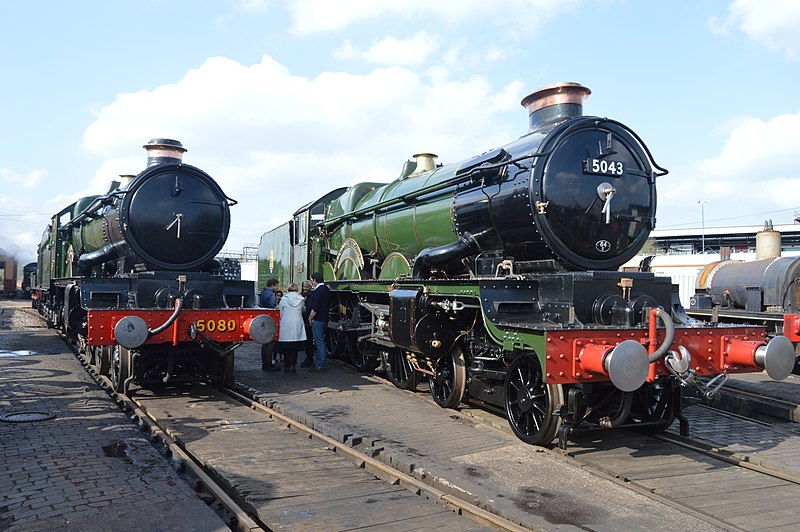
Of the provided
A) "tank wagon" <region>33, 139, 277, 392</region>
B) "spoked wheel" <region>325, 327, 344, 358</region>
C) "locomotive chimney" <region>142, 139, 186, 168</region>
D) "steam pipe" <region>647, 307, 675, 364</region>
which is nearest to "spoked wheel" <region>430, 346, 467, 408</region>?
"tank wagon" <region>33, 139, 277, 392</region>

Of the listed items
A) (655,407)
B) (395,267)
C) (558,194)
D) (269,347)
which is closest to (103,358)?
(269,347)

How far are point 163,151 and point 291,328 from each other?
316 centimetres

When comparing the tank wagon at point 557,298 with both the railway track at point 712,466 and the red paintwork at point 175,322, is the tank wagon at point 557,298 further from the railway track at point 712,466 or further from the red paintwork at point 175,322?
the red paintwork at point 175,322

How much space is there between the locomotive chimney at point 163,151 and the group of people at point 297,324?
8.37 ft

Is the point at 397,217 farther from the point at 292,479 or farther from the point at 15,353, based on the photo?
the point at 15,353

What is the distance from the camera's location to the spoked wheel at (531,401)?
5418 mm

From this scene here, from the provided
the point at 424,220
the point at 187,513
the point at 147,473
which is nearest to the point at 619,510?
the point at 187,513

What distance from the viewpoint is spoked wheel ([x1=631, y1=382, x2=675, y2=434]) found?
6070mm

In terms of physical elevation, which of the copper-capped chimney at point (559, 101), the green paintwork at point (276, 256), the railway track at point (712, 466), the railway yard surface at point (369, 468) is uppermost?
the copper-capped chimney at point (559, 101)

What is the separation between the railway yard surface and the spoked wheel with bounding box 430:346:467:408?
220mm

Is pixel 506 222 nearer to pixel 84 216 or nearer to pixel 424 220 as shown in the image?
pixel 424 220

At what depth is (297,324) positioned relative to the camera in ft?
32.5

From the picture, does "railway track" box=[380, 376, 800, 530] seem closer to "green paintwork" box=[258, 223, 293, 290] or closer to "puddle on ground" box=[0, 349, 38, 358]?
"green paintwork" box=[258, 223, 293, 290]

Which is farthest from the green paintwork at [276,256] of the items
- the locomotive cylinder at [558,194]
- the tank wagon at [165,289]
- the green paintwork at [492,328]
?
the locomotive cylinder at [558,194]
